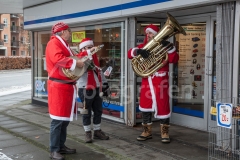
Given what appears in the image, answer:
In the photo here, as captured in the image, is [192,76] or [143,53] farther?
[192,76]

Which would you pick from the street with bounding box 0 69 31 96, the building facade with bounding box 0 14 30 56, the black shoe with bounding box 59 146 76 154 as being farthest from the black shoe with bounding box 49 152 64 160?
the building facade with bounding box 0 14 30 56

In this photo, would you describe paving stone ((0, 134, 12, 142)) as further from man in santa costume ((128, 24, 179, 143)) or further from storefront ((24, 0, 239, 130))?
man in santa costume ((128, 24, 179, 143))

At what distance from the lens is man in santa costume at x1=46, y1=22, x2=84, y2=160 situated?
4996mm

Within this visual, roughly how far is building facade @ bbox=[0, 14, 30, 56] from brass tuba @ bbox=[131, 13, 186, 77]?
175 ft

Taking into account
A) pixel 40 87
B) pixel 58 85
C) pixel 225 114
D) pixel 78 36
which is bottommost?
pixel 40 87

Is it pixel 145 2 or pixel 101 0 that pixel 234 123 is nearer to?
pixel 145 2

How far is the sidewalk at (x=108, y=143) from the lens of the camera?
17.8 feet

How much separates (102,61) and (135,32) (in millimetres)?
1569

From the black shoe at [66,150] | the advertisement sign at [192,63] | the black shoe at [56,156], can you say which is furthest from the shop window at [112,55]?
the black shoe at [56,156]

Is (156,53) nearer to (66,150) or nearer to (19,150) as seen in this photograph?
(66,150)

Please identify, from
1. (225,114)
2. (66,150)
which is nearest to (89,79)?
(66,150)

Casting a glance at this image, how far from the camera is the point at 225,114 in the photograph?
4020 millimetres

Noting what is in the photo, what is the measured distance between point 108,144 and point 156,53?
6.04ft

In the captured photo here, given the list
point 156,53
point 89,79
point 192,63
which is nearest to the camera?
point 156,53
